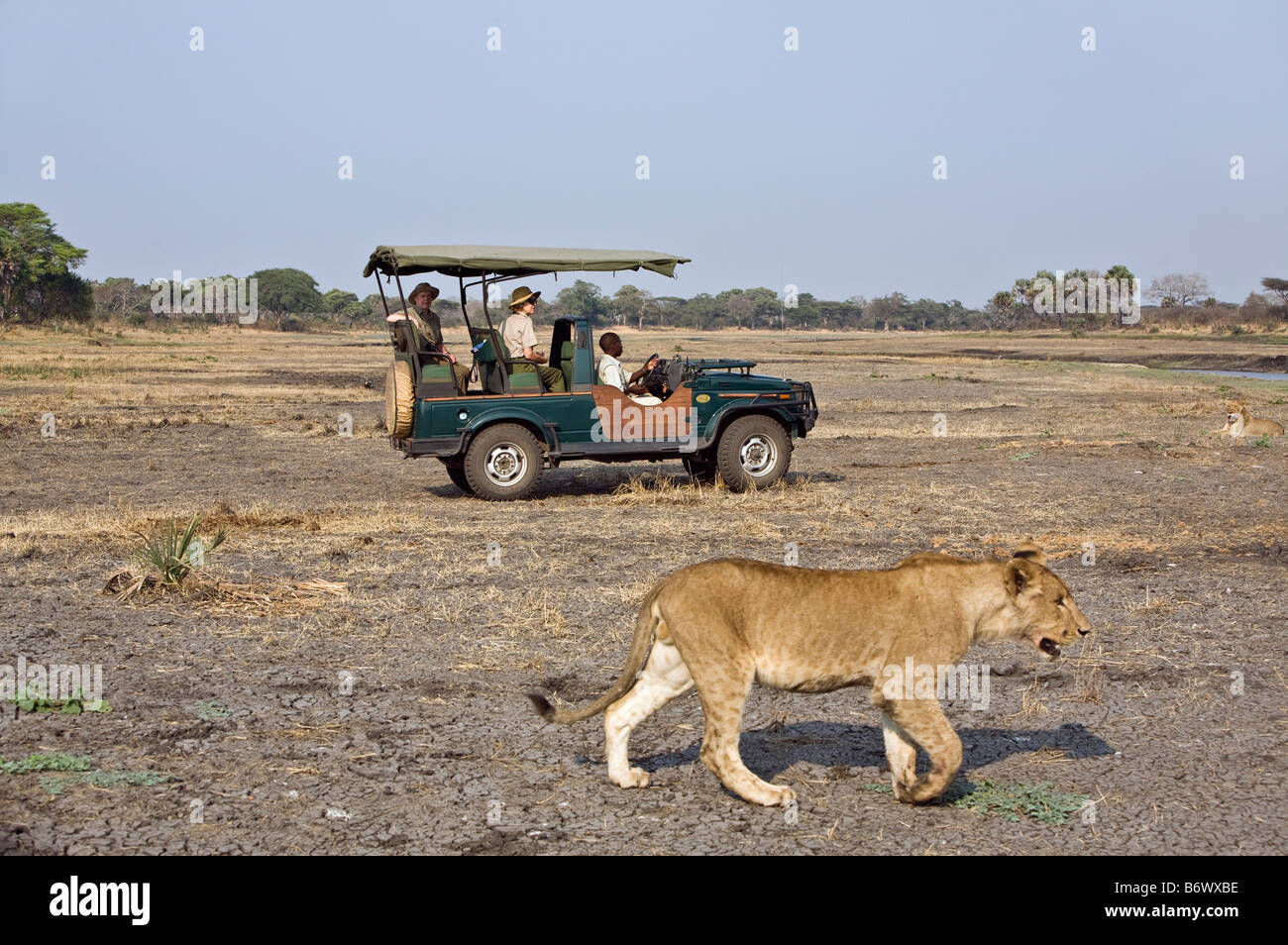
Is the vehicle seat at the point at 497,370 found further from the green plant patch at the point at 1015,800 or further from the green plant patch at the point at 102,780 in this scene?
the green plant patch at the point at 1015,800

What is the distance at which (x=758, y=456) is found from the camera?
48.3 feet

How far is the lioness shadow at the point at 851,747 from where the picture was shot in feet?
19.5

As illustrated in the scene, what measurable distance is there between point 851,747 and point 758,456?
866 cm

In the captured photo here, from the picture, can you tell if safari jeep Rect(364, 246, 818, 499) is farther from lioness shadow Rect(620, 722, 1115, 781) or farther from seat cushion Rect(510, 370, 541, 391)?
lioness shadow Rect(620, 722, 1115, 781)

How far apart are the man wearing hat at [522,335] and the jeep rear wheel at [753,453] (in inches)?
78.6

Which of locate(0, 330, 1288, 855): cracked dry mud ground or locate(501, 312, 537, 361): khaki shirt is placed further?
locate(501, 312, 537, 361): khaki shirt

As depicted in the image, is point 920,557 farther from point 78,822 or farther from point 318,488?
point 318,488

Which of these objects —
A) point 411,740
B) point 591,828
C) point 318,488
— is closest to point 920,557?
point 591,828

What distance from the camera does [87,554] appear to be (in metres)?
→ 10.6

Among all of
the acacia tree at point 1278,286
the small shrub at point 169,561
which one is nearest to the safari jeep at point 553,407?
the small shrub at point 169,561

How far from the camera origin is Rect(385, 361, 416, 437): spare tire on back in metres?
13.4

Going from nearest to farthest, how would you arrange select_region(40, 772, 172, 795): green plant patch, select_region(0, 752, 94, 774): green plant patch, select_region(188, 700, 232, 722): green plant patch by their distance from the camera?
1. select_region(40, 772, 172, 795): green plant patch
2. select_region(0, 752, 94, 774): green plant patch
3. select_region(188, 700, 232, 722): green plant patch

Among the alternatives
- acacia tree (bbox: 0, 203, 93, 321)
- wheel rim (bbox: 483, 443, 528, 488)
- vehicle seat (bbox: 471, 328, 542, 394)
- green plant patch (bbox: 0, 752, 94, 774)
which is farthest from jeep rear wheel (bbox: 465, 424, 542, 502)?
acacia tree (bbox: 0, 203, 93, 321)

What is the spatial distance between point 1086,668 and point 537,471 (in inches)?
304
